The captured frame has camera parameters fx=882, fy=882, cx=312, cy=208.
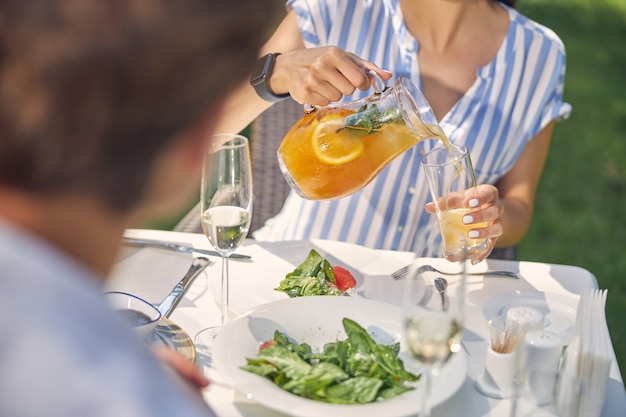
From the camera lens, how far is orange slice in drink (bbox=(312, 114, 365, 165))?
1.56 metres

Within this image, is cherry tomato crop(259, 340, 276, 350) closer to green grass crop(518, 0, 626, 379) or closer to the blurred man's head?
the blurred man's head

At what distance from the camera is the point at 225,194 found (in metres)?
1.49

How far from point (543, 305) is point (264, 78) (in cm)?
76

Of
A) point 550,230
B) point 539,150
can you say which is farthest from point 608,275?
point 539,150

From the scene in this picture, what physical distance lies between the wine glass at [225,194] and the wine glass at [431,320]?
1.76 feet

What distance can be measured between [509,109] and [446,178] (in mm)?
708

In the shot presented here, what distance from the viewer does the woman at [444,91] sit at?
2.14 meters

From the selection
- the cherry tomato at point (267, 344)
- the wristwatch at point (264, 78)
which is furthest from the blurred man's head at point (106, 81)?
the wristwatch at point (264, 78)

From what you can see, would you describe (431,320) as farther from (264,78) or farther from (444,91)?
(444,91)

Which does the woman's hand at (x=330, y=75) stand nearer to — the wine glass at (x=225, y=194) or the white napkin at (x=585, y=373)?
the wine glass at (x=225, y=194)

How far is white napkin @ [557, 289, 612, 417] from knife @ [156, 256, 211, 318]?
0.66 metres

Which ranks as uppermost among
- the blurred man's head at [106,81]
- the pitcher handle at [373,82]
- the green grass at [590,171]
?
the blurred man's head at [106,81]

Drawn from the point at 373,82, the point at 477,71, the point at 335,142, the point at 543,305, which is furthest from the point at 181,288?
the point at 477,71

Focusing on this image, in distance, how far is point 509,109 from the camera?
2201 mm
